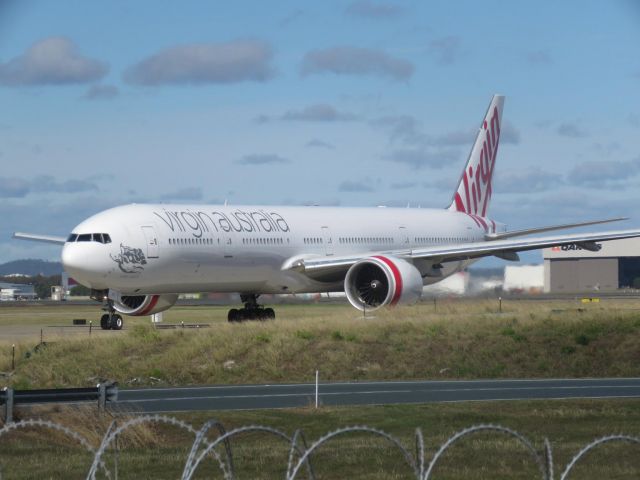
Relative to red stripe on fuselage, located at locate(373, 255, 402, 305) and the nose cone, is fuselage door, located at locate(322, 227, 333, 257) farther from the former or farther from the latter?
the nose cone

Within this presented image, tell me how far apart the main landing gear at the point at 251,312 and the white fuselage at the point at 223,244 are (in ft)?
2.97

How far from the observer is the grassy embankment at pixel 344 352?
1309 inches

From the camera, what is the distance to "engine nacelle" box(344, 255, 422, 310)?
147 feet

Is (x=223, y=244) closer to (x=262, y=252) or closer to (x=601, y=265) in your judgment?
(x=262, y=252)

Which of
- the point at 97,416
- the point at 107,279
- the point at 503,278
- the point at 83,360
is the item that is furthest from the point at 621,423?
the point at 503,278

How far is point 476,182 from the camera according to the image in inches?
2406

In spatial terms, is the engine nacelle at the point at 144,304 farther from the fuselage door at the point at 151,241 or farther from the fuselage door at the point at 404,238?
the fuselage door at the point at 404,238

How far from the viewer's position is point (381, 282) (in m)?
46.0

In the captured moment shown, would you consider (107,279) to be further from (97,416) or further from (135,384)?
(97,416)

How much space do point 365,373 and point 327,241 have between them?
650 inches

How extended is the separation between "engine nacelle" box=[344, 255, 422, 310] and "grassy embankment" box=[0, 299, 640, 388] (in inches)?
225

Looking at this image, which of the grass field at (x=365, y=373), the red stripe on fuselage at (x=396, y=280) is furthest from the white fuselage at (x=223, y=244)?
the grass field at (x=365, y=373)

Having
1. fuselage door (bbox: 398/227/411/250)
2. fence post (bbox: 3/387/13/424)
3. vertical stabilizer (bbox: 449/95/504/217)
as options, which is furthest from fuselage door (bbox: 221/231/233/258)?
fence post (bbox: 3/387/13/424)

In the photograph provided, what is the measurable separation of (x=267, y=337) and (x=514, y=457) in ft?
59.3
